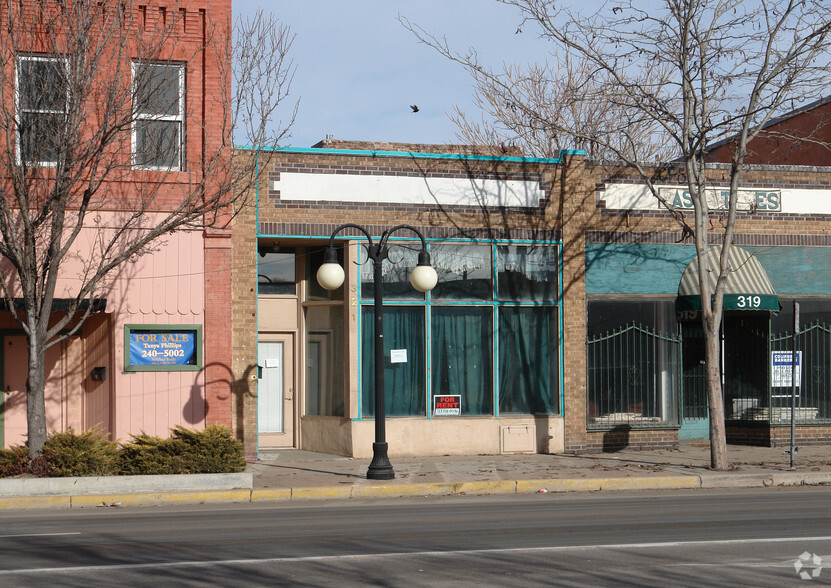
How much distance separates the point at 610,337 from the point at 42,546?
12271 mm

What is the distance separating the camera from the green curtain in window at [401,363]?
60.3ft

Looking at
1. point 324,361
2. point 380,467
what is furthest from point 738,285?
point 380,467

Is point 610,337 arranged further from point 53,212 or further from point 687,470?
point 53,212

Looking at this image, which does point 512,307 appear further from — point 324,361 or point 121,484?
point 121,484

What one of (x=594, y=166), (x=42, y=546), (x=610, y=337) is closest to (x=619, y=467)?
(x=610, y=337)

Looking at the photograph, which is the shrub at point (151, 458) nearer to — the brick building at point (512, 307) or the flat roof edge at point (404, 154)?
the brick building at point (512, 307)

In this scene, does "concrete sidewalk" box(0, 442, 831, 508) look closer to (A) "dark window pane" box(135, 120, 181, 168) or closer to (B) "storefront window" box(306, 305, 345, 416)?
(B) "storefront window" box(306, 305, 345, 416)

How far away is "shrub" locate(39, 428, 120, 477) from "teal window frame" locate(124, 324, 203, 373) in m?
2.52

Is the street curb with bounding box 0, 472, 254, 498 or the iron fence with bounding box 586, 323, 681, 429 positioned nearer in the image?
the street curb with bounding box 0, 472, 254, 498

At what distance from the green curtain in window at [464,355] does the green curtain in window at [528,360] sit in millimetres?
302

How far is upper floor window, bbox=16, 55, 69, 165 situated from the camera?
15.0m

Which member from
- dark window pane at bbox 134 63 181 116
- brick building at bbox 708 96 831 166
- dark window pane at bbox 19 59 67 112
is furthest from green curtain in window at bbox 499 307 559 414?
dark window pane at bbox 19 59 67 112

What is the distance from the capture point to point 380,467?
1530 cm

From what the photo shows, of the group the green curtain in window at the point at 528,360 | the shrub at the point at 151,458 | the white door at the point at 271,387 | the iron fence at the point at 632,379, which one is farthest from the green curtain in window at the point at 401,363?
the shrub at the point at 151,458
